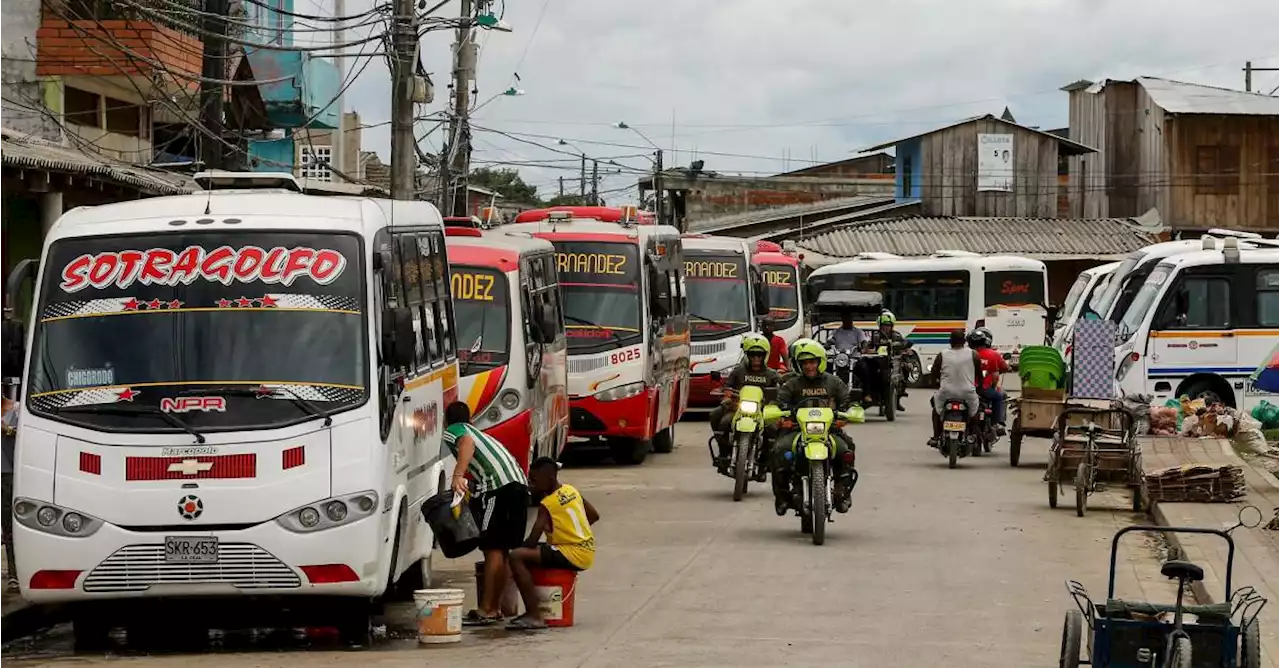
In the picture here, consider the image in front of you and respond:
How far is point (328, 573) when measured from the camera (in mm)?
10812

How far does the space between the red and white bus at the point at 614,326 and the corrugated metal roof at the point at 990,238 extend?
102 feet

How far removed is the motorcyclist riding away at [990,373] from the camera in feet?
78.9

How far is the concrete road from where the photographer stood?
10789mm

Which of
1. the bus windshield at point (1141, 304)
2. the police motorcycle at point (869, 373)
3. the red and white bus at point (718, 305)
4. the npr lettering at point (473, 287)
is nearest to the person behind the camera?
the npr lettering at point (473, 287)

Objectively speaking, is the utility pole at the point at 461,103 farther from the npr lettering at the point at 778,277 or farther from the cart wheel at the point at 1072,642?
the cart wheel at the point at 1072,642

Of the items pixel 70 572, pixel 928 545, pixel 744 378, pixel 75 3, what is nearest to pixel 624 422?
pixel 744 378

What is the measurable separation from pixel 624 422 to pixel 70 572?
12753 millimetres

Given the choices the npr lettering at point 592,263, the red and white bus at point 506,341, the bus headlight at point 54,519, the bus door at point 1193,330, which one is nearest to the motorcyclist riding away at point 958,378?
the npr lettering at point 592,263

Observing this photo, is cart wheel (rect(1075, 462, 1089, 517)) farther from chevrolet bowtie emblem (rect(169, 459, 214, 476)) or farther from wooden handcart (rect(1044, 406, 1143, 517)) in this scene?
chevrolet bowtie emblem (rect(169, 459, 214, 476))

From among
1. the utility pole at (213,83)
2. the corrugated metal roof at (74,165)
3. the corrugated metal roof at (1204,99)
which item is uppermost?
the corrugated metal roof at (1204,99)

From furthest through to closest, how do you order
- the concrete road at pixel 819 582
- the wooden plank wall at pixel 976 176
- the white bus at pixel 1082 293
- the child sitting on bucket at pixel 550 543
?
the wooden plank wall at pixel 976 176, the white bus at pixel 1082 293, the child sitting on bucket at pixel 550 543, the concrete road at pixel 819 582

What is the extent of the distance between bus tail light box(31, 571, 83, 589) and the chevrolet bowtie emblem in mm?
764

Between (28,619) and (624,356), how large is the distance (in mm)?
11439

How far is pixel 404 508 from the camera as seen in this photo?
12.0m
